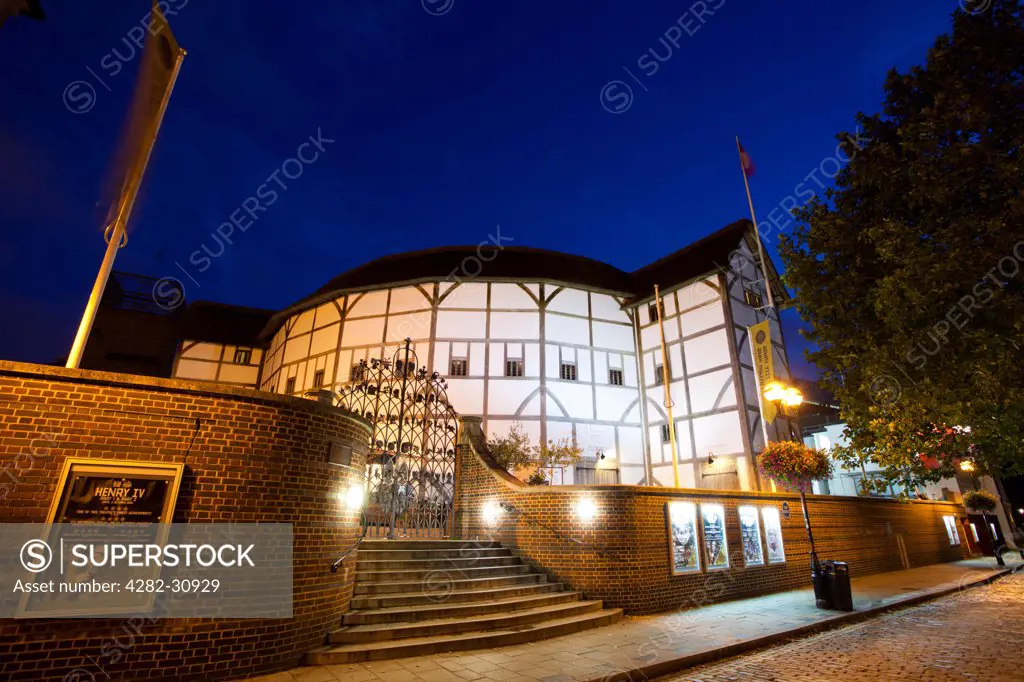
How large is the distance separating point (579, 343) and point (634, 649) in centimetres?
1516

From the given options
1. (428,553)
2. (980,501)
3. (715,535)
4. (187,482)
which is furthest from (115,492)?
(980,501)

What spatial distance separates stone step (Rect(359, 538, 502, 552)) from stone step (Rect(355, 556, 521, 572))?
1.03 ft

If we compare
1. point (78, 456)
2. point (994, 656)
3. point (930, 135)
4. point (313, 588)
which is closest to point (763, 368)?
point (930, 135)

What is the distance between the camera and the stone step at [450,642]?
546 cm

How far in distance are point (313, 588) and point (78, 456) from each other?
2777 millimetres

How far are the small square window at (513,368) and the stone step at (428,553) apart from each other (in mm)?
10473

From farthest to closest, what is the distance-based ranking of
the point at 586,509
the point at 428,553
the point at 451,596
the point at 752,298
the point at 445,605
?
the point at 752,298
the point at 586,509
the point at 428,553
the point at 451,596
the point at 445,605

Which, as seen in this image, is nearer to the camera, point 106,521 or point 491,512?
point 106,521

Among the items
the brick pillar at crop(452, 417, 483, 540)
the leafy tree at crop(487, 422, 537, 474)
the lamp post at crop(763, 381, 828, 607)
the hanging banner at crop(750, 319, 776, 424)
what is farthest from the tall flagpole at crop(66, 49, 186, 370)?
the hanging banner at crop(750, 319, 776, 424)

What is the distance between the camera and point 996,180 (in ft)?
22.1

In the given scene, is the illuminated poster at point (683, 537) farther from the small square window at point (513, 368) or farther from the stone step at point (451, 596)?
the small square window at point (513, 368)

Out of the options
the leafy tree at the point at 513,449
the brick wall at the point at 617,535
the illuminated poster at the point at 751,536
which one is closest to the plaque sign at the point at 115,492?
the brick wall at the point at 617,535

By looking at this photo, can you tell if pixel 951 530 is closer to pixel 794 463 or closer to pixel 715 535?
pixel 794 463

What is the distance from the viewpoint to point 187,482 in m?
5.05
